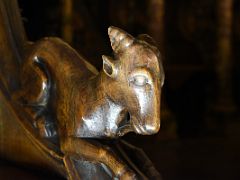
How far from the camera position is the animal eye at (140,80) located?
1.75 ft

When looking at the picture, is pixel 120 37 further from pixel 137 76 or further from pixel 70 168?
pixel 70 168

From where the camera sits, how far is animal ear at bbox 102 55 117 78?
56 centimetres

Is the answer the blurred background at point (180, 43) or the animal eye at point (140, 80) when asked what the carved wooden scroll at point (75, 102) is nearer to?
the animal eye at point (140, 80)

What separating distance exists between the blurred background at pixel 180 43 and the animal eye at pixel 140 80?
79 centimetres

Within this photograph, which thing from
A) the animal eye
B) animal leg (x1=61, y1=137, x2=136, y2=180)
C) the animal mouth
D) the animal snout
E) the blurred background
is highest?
the animal eye

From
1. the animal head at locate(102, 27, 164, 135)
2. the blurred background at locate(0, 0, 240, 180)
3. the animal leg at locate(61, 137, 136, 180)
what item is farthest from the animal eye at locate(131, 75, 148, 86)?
the blurred background at locate(0, 0, 240, 180)

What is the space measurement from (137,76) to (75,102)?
0.12 metres

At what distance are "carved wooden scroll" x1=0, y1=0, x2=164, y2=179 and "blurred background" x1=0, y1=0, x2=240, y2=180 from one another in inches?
27.5

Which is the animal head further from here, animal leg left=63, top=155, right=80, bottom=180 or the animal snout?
animal leg left=63, top=155, right=80, bottom=180

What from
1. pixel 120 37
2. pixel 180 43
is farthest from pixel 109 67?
pixel 180 43

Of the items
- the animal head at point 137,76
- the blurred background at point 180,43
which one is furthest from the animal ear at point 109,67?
Result: the blurred background at point 180,43

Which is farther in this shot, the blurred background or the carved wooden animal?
the blurred background

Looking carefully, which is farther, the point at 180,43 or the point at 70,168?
the point at 180,43

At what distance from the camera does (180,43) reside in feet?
9.45
